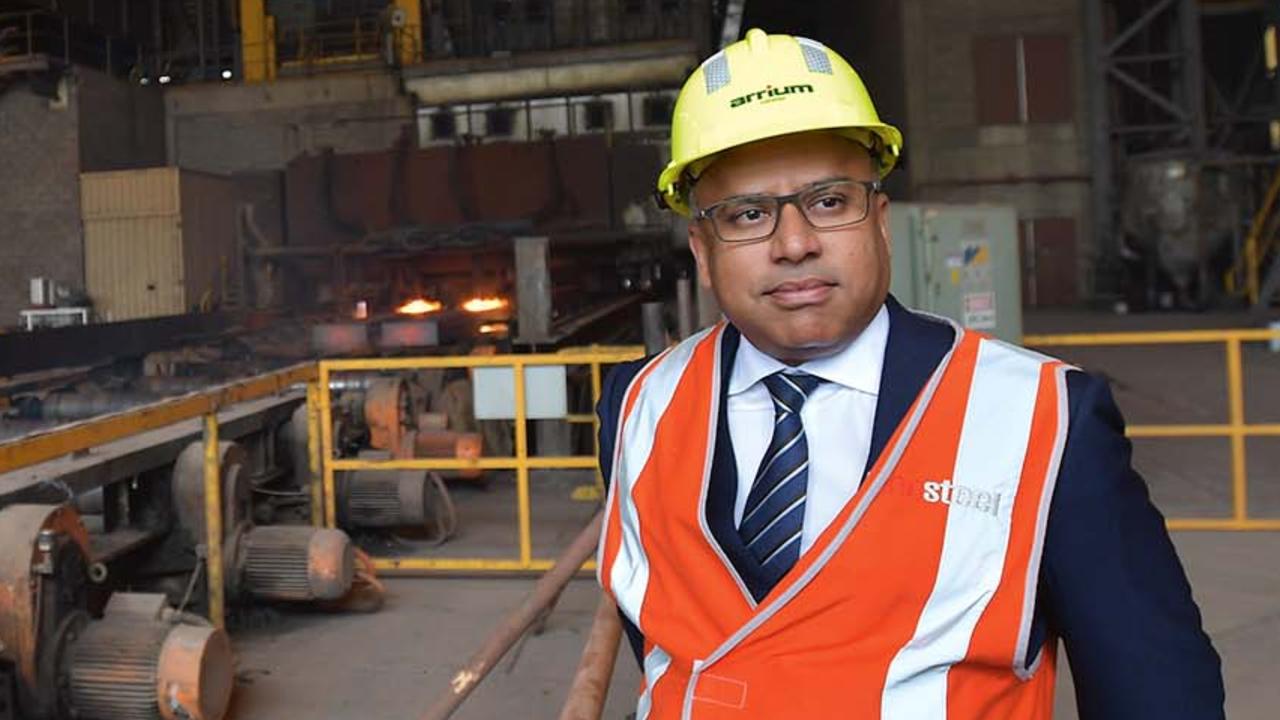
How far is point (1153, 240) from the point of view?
17.4 meters

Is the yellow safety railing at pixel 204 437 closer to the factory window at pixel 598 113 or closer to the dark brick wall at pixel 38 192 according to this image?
the factory window at pixel 598 113

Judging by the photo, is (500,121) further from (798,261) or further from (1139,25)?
(798,261)

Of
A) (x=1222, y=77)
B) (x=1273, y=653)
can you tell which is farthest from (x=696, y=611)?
(x=1222, y=77)

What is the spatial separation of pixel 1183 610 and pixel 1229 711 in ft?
8.64

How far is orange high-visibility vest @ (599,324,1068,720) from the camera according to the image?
3.73 ft

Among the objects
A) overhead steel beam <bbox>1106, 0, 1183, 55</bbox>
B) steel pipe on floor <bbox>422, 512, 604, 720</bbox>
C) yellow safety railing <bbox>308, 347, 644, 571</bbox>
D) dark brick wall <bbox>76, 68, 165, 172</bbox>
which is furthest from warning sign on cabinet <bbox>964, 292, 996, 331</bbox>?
dark brick wall <bbox>76, 68, 165, 172</bbox>

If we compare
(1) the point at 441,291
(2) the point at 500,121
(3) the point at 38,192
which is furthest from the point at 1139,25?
(3) the point at 38,192

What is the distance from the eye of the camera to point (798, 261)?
127 cm

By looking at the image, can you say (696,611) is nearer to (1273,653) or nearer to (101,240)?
(1273,653)

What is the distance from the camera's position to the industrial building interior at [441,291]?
153 inches

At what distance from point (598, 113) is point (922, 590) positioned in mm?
16757

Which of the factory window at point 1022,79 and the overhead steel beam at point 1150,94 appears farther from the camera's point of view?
the factory window at point 1022,79

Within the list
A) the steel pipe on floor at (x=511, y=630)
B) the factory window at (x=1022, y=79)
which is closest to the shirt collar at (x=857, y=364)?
the steel pipe on floor at (x=511, y=630)

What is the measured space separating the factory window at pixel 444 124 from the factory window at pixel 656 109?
3521mm
